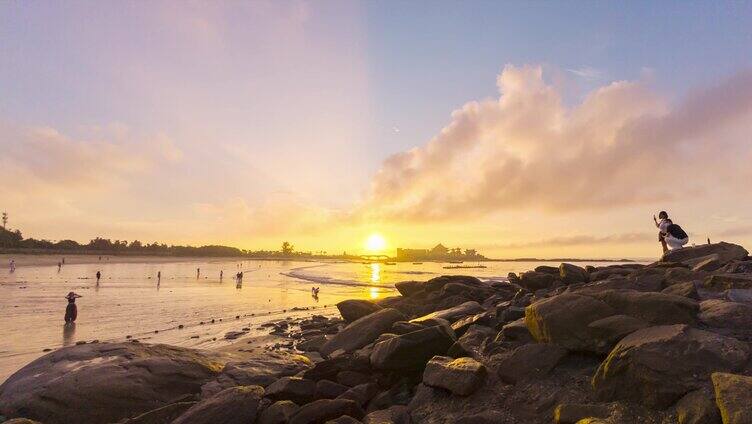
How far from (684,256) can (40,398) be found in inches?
664

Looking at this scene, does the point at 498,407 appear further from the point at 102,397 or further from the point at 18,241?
the point at 18,241

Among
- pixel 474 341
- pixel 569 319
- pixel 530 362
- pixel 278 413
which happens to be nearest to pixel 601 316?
pixel 569 319

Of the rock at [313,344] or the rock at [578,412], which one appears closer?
the rock at [578,412]

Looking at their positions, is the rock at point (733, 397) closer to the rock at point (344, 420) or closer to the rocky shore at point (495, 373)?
the rocky shore at point (495, 373)

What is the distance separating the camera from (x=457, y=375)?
667cm

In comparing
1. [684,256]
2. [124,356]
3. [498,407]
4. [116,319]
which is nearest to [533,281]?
[684,256]

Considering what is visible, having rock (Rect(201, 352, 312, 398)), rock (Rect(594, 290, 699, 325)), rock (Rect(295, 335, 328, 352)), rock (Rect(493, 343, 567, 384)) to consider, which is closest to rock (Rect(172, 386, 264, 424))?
rock (Rect(201, 352, 312, 398))

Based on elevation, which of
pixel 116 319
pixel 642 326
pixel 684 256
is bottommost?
Answer: pixel 116 319

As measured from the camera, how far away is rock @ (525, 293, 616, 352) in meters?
6.50

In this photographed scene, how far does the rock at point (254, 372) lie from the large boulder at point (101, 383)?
1.10 ft

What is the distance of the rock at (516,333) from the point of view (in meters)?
7.76

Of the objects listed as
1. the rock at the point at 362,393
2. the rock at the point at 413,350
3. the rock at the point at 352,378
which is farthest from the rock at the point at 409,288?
the rock at the point at 362,393

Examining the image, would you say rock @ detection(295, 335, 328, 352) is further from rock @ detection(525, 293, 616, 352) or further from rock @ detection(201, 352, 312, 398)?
rock @ detection(525, 293, 616, 352)

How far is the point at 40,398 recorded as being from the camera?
27.5 ft
